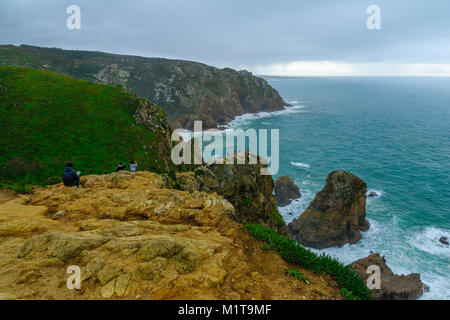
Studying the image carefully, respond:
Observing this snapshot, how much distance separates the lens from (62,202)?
43.6ft

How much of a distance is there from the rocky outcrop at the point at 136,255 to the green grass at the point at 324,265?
0.38 metres

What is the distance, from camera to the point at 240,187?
1034 inches

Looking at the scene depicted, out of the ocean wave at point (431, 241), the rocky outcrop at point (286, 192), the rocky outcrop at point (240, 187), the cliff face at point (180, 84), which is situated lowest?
the ocean wave at point (431, 241)

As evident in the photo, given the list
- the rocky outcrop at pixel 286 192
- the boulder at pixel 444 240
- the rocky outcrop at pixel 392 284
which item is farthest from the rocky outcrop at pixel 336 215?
the boulder at pixel 444 240

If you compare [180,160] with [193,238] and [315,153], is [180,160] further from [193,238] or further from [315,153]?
[315,153]

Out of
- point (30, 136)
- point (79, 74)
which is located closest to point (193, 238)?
point (30, 136)

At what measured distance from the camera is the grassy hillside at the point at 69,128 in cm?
2764

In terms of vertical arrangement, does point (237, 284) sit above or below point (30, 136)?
below

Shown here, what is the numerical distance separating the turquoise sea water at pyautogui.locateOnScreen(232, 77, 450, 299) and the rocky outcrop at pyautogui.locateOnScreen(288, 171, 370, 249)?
209 cm

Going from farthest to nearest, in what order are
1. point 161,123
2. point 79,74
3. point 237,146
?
point 79,74 → point 237,146 → point 161,123

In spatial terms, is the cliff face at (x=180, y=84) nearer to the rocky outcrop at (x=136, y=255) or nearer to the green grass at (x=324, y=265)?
the rocky outcrop at (x=136, y=255)

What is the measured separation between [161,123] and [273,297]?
126 feet

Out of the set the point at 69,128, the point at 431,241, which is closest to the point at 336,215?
the point at 431,241

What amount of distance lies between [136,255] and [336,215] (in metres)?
40.5
